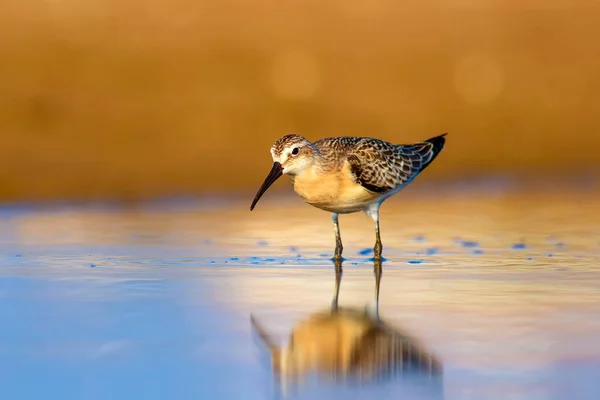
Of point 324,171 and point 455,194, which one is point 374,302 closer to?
point 324,171

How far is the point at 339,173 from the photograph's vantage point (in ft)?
37.0

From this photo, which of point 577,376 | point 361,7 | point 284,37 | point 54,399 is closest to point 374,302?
point 577,376

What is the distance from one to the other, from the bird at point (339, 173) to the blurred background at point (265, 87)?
173 inches

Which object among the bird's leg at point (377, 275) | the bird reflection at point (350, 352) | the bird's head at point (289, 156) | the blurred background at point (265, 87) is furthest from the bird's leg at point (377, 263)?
the blurred background at point (265, 87)

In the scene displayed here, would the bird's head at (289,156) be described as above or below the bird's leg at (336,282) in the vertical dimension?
above

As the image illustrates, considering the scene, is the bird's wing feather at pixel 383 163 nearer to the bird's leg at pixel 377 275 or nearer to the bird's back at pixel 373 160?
the bird's back at pixel 373 160

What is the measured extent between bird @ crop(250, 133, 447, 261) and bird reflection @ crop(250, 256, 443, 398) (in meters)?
3.00

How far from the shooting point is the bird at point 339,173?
35.9 feet

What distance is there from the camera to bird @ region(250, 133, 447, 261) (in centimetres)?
1093

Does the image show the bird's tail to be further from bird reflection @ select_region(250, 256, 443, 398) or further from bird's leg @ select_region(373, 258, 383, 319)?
bird reflection @ select_region(250, 256, 443, 398)

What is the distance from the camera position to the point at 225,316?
7.88 metres

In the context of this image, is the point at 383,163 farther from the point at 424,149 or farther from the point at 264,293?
the point at 264,293

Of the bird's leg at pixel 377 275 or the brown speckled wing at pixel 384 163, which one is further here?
the brown speckled wing at pixel 384 163

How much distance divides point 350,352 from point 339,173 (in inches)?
182
